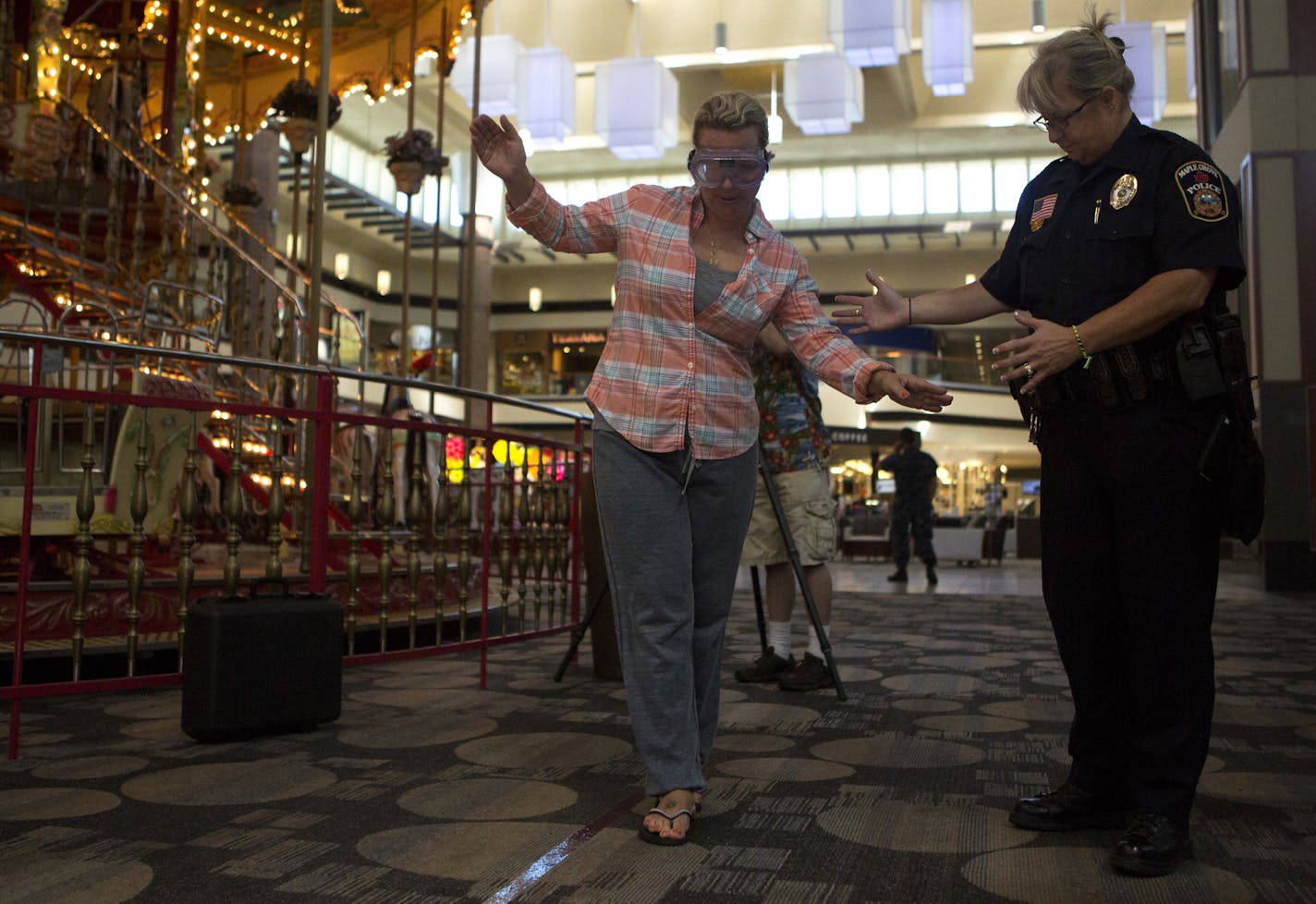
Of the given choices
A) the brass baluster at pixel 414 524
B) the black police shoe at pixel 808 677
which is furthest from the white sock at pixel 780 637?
the brass baluster at pixel 414 524

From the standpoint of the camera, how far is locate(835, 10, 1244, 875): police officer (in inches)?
73.1

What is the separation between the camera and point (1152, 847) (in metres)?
1.79

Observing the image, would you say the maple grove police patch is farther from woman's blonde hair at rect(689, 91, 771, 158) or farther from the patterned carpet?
the patterned carpet

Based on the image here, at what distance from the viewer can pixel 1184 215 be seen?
1.86 meters

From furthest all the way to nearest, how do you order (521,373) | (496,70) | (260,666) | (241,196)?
1. (521,373)
2. (496,70)
3. (241,196)
4. (260,666)

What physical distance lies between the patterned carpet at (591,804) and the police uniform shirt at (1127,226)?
91 centimetres

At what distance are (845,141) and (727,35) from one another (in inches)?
263

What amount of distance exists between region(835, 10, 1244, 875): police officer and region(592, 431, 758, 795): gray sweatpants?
0.59m

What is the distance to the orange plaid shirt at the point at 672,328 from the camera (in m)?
2.08

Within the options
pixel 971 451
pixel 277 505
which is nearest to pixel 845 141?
pixel 971 451

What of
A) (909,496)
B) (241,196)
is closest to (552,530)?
(241,196)

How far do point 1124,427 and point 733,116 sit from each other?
2.87 ft

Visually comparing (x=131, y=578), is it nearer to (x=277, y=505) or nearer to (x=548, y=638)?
(x=277, y=505)

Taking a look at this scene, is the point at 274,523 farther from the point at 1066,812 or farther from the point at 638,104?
the point at 638,104
